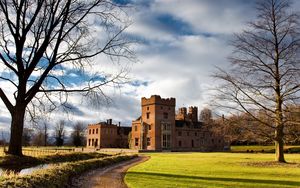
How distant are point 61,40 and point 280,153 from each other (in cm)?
1682

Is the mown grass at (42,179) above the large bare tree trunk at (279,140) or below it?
below

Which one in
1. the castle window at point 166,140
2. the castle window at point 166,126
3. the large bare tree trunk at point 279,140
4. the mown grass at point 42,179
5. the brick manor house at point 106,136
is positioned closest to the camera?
the mown grass at point 42,179

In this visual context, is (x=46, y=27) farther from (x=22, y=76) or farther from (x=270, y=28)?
(x=270, y=28)

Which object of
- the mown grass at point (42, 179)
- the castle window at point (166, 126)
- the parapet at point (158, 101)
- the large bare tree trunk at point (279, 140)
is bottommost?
the mown grass at point (42, 179)

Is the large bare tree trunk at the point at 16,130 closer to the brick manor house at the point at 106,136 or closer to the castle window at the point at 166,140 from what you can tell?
the castle window at the point at 166,140

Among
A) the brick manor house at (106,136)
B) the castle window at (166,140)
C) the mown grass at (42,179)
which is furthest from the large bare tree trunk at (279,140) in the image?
the brick manor house at (106,136)

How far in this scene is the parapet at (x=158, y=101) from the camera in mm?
70312

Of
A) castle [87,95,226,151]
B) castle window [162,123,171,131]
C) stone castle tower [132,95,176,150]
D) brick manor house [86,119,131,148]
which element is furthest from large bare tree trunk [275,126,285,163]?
brick manor house [86,119,131,148]

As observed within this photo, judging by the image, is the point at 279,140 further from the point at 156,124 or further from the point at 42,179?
the point at 156,124

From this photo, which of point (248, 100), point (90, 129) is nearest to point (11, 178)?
point (248, 100)

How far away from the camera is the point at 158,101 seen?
7044 cm

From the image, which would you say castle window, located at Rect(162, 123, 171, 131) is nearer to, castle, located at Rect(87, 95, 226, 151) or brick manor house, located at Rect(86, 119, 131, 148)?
castle, located at Rect(87, 95, 226, 151)

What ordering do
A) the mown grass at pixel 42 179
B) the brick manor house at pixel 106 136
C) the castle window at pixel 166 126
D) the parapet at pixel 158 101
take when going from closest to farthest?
the mown grass at pixel 42 179, the parapet at pixel 158 101, the castle window at pixel 166 126, the brick manor house at pixel 106 136

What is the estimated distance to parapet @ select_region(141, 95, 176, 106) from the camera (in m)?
70.3
